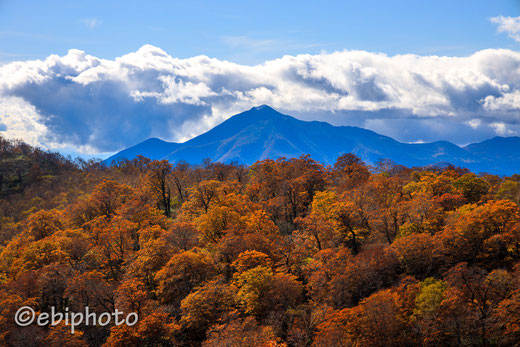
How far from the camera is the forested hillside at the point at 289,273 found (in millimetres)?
46875

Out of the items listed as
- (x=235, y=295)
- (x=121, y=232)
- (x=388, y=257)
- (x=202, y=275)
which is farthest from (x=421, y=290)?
(x=121, y=232)

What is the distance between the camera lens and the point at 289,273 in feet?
213

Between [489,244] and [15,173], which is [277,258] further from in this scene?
[15,173]

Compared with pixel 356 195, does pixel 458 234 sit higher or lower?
lower

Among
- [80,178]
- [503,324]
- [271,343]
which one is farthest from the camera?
[80,178]

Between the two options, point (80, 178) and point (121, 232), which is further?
point (80, 178)

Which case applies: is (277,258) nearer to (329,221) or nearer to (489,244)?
(329,221)

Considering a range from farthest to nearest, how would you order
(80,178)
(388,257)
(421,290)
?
(80,178)
(388,257)
(421,290)

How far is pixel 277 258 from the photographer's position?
227ft

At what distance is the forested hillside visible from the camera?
154ft

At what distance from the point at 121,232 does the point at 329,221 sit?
47471mm

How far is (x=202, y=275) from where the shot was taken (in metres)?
62.8

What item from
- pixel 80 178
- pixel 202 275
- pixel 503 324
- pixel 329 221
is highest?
pixel 80 178

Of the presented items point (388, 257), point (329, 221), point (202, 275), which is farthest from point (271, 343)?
point (329, 221)
